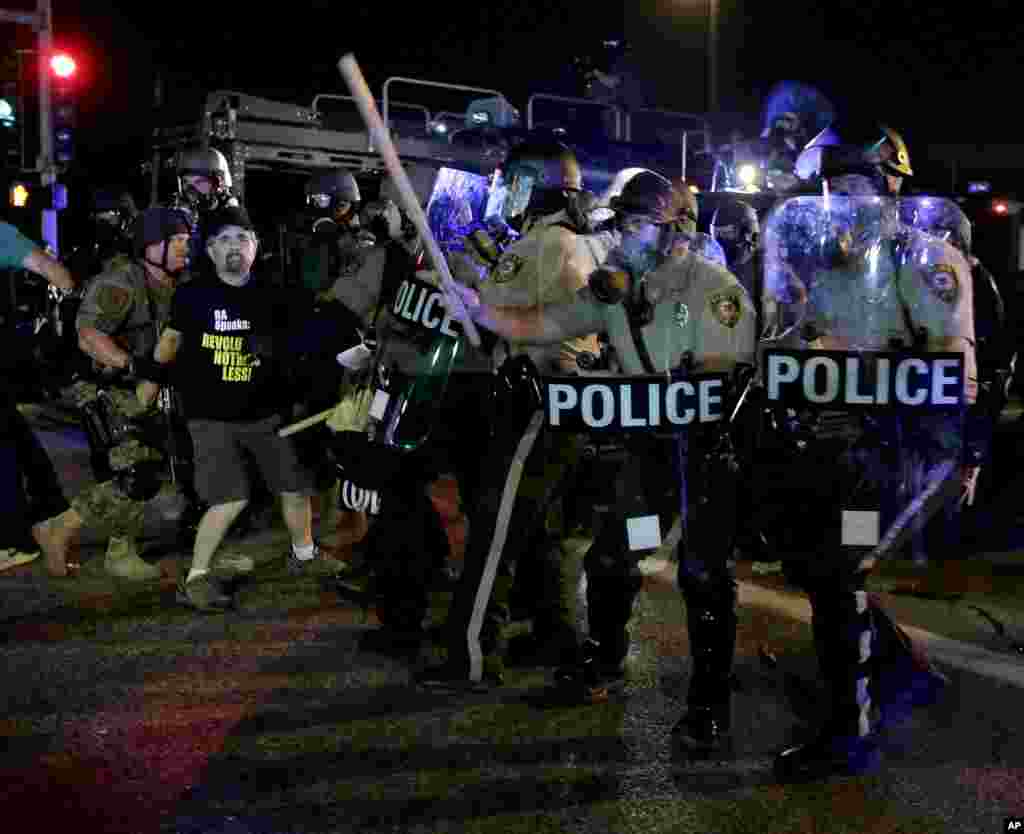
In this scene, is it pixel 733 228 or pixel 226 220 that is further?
pixel 733 228

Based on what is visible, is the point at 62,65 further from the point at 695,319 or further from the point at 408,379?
the point at 695,319

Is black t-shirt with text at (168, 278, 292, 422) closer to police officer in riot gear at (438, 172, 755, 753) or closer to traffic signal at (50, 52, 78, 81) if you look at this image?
police officer in riot gear at (438, 172, 755, 753)

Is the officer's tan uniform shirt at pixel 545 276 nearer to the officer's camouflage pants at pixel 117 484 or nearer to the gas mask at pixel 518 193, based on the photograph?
the gas mask at pixel 518 193

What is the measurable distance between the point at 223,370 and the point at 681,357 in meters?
2.78

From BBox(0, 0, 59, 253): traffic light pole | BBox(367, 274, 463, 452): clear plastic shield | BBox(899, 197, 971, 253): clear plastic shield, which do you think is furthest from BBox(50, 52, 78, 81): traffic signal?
BBox(899, 197, 971, 253): clear plastic shield

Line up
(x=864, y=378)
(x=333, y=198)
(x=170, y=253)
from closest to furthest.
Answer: (x=864, y=378) → (x=170, y=253) → (x=333, y=198)

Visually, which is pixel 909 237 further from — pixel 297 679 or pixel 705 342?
pixel 297 679

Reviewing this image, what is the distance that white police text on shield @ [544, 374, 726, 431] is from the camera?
→ 4109 millimetres

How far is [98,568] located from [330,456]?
1530mm

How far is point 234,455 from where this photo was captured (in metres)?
6.23

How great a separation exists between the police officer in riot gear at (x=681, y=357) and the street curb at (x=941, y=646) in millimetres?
561

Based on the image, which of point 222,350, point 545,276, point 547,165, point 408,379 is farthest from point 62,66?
point 545,276

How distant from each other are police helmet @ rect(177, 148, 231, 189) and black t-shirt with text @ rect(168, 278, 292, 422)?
240 centimetres

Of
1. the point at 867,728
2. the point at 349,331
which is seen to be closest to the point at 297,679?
the point at 349,331
